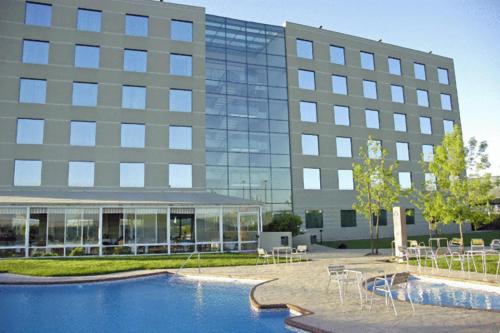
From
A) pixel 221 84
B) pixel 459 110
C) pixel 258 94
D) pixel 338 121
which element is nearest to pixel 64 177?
pixel 221 84

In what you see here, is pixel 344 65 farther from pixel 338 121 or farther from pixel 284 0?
pixel 284 0

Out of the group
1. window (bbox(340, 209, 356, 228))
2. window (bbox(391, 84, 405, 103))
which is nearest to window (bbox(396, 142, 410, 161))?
window (bbox(391, 84, 405, 103))

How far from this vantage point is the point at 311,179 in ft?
102

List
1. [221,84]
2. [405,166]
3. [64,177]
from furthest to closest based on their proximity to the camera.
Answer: [405,166] → [221,84] → [64,177]

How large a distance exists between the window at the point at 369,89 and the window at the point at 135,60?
1842 centimetres

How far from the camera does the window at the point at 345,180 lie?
106ft

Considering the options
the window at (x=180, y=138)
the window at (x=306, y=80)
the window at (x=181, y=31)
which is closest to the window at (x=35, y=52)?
the window at (x=181, y=31)

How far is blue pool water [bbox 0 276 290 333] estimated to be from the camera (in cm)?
856

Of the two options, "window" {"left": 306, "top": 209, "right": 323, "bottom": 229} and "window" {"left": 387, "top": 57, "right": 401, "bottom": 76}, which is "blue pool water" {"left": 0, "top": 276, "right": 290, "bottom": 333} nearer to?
"window" {"left": 306, "top": 209, "right": 323, "bottom": 229}

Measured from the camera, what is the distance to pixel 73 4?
87.5 feet

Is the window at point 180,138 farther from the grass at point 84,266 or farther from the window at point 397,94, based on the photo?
the window at point 397,94

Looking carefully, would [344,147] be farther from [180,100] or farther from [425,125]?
[180,100]

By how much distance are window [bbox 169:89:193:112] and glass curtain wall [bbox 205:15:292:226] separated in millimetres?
1319

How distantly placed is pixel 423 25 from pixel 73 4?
2184 cm
